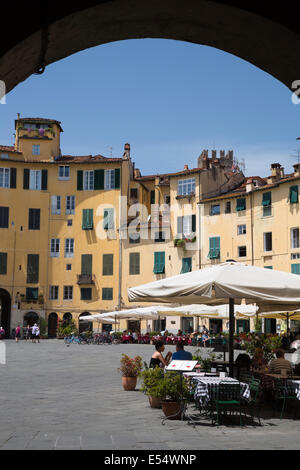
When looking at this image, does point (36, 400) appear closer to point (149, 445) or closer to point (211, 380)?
point (211, 380)

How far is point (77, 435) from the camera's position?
7219 mm

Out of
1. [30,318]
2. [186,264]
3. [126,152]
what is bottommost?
[30,318]

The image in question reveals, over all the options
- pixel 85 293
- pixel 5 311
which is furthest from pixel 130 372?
pixel 5 311

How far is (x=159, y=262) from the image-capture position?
46.9 meters

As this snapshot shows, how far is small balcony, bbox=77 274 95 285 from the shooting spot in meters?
47.5

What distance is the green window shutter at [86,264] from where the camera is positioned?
48.1 metres

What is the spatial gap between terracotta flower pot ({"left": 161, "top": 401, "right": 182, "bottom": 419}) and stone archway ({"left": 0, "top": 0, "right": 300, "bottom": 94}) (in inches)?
237

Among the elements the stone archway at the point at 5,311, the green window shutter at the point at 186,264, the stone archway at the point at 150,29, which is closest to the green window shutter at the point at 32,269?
the stone archway at the point at 5,311

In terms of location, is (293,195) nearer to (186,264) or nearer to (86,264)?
(186,264)

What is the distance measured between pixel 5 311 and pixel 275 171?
2426 cm

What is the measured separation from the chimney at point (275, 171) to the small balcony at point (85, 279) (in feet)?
54.0

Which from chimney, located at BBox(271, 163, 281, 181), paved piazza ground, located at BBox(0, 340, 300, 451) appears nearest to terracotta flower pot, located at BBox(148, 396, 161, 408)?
paved piazza ground, located at BBox(0, 340, 300, 451)

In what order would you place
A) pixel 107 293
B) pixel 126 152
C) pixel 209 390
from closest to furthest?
1. pixel 209 390
2. pixel 107 293
3. pixel 126 152
